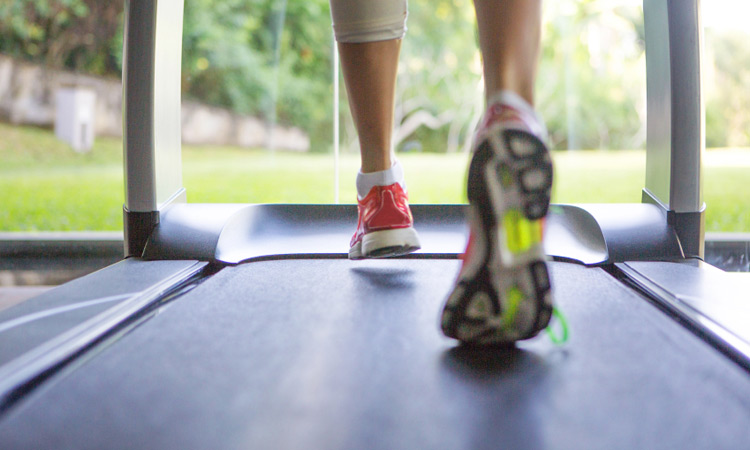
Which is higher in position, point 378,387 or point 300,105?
point 300,105

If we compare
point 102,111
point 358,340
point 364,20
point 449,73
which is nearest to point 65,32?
point 102,111

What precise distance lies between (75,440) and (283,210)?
1.20 meters

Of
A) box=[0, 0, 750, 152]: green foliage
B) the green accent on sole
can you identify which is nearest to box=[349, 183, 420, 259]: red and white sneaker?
the green accent on sole

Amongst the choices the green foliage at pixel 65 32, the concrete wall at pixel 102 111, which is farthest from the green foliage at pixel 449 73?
the green foliage at pixel 65 32

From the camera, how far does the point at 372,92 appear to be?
44.6 inches

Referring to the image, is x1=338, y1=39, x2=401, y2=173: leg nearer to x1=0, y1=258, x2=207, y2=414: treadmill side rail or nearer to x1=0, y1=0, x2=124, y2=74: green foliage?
x1=0, y1=258, x2=207, y2=414: treadmill side rail

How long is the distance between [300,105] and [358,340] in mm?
2286

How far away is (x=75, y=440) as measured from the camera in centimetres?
53

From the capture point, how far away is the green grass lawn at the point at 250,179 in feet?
10.2

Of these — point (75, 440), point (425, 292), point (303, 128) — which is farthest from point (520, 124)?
point (303, 128)

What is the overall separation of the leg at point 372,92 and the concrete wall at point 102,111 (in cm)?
199

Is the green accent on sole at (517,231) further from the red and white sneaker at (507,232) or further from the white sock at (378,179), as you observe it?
the white sock at (378,179)

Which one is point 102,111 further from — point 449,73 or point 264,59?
point 449,73

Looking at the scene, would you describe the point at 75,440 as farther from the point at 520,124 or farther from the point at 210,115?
the point at 210,115
